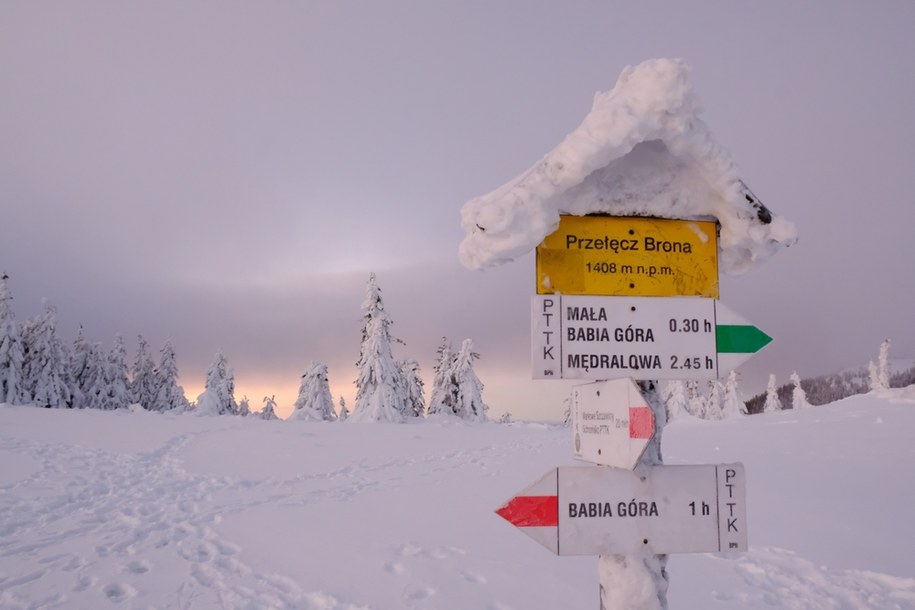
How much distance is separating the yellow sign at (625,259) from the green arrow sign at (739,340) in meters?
0.24

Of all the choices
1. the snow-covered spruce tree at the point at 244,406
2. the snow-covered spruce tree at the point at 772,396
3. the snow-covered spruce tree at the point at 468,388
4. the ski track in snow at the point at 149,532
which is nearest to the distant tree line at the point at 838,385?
the snow-covered spruce tree at the point at 772,396

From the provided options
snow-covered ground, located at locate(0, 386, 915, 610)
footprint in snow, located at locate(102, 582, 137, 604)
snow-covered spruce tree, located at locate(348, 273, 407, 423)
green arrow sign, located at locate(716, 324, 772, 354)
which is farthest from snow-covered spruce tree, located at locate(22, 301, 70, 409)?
green arrow sign, located at locate(716, 324, 772, 354)

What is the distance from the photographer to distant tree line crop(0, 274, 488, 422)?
3569 centimetres

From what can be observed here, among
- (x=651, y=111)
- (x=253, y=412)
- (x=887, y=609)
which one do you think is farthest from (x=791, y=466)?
(x=253, y=412)

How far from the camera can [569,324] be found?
2854mm

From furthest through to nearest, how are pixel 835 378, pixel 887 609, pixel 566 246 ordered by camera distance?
pixel 835 378 < pixel 887 609 < pixel 566 246

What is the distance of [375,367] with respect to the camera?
35.3 m

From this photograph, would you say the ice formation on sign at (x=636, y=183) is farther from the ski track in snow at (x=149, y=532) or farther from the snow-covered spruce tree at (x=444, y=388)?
the snow-covered spruce tree at (x=444, y=388)

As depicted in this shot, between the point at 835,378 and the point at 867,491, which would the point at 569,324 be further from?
the point at 835,378

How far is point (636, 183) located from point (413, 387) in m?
52.3

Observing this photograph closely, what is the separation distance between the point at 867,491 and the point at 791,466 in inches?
102

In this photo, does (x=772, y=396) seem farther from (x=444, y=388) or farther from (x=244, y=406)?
(x=244, y=406)

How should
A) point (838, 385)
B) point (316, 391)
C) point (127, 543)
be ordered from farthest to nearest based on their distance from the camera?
1. point (838, 385)
2. point (316, 391)
3. point (127, 543)

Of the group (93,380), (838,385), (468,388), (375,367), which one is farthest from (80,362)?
(838,385)
